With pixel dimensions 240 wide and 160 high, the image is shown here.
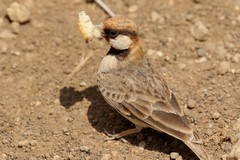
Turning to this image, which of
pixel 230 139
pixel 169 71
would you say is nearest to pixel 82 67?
pixel 169 71

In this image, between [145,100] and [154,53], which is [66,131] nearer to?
[145,100]

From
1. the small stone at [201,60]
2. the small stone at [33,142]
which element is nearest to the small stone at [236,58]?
the small stone at [201,60]

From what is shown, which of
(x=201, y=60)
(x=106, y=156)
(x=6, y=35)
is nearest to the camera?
(x=106, y=156)

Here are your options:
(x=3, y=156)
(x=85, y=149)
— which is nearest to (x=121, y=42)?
(x=85, y=149)

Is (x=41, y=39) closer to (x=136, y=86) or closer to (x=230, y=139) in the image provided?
(x=136, y=86)

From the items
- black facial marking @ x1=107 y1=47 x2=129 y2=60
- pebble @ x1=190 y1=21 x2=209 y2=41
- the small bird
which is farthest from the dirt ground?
black facial marking @ x1=107 y1=47 x2=129 y2=60
